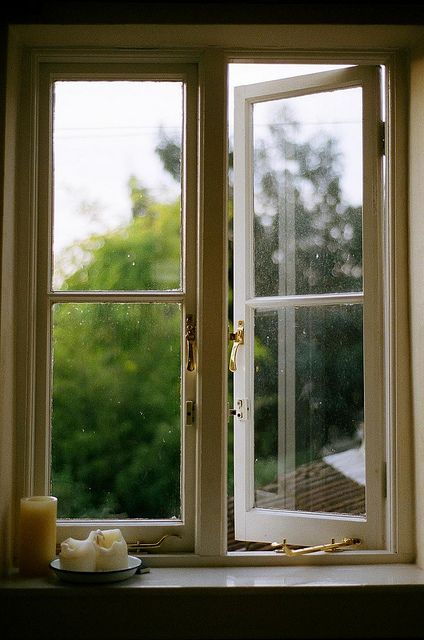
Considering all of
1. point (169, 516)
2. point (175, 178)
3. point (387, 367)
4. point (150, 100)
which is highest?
point (150, 100)

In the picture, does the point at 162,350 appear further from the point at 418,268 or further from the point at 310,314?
the point at 418,268

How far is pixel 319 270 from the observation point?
2.27 m

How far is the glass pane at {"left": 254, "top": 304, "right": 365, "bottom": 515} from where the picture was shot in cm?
224

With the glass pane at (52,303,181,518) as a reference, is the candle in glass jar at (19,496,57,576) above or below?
below

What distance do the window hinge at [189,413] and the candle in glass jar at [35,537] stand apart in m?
0.45

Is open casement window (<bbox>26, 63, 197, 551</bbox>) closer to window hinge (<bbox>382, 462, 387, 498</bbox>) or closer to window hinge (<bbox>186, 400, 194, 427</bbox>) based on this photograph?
window hinge (<bbox>186, 400, 194, 427</bbox>)

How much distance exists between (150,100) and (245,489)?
3.94 ft

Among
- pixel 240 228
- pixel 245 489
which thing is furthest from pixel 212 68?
pixel 245 489

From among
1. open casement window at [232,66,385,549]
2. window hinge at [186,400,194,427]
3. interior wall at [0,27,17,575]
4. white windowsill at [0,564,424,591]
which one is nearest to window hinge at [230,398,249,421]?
open casement window at [232,66,385,549]

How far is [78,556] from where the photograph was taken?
197 cm

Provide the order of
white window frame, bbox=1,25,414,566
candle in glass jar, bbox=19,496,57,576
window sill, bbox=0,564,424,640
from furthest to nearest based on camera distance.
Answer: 1. white window frame, bbox=1,25,414,566
2. candle in glass jar, bbox=19,496,57,576
3. window sill, bbox=0,564,424,640

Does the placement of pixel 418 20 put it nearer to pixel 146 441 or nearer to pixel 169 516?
pixel 146 441

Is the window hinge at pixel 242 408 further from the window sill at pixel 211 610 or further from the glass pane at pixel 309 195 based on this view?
→ the window sill at pixel 211 610

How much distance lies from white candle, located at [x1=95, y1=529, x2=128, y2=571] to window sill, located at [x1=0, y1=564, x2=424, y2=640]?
0.05m
